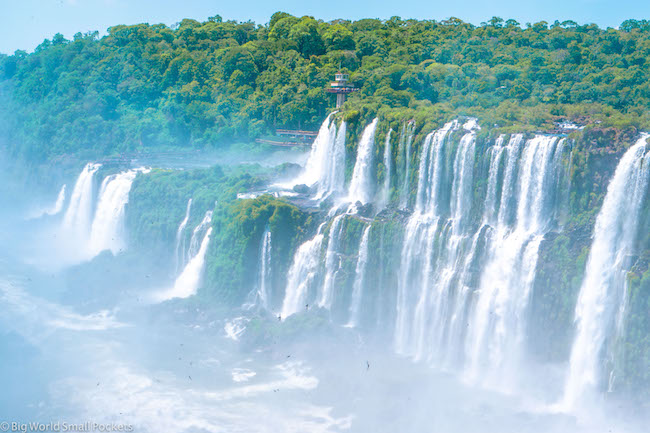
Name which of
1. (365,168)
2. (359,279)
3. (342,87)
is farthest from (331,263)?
(342,87)

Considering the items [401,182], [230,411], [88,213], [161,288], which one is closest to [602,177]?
[401,182]

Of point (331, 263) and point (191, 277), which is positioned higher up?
point (331, 263)

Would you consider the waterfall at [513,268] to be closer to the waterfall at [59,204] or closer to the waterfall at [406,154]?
the waterfall at [406,154]

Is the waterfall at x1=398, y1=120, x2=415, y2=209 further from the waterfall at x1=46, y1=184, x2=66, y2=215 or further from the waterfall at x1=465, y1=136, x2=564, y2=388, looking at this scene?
the waterfall at x1=46, y1=184, x2=66, y2=215

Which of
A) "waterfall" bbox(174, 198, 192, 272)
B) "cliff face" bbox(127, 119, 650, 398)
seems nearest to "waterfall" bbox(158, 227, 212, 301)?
"waterfall" bbox(174, 198, 192, 272)

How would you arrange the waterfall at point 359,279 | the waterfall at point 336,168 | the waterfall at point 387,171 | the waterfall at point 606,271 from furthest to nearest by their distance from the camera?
the waterfall at point 336,168
the waterfall at point 387,171
the waterfall at point 359,279
the waterfall at point 606,271

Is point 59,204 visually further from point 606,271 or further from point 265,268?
point 606,271

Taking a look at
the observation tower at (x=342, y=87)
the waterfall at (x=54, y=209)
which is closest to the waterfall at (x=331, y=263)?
the observation tower at (x=342, y=87)
